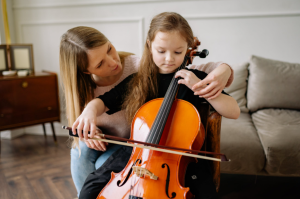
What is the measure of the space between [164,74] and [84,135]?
0.43 meters

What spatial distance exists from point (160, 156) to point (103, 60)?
51cm

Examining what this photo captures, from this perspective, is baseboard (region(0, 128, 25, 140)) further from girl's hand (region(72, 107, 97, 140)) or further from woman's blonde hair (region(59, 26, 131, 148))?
girl's hand (region(72, 107, 97, 140))

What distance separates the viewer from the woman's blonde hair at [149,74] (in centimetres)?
87

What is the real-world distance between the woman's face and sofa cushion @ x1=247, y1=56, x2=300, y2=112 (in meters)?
1.16

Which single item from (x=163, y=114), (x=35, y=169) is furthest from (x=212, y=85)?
(x=35, y=169)

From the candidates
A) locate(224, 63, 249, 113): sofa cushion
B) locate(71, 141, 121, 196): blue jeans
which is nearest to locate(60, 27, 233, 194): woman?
locate(71, 141, 121, 196): blue jeans

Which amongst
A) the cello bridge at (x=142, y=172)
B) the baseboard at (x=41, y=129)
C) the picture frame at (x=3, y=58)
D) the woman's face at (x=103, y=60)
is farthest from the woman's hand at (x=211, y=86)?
the baseboard at (x=41, y=129)

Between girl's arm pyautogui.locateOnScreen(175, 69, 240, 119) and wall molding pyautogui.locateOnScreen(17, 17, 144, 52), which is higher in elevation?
wall molding pyautogui.locateOnScreen(17, 17, 144, 52)

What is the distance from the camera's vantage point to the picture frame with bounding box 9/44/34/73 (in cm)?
210

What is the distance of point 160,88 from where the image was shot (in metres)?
1.00

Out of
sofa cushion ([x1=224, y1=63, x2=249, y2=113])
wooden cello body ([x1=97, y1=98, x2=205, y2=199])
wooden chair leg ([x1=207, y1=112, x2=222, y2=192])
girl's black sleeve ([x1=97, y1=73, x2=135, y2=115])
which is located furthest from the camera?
sofa cushion ([x1=224, y1=63, x2=249, y2=113])

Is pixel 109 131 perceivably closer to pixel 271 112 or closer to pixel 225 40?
pixel 271 112

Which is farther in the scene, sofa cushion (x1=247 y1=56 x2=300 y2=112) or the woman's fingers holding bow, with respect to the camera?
sofa cushion (x1=247 y1=56 x2=300 y2=112)

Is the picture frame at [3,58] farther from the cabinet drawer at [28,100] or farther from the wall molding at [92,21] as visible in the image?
the wall molding at [92,21]
